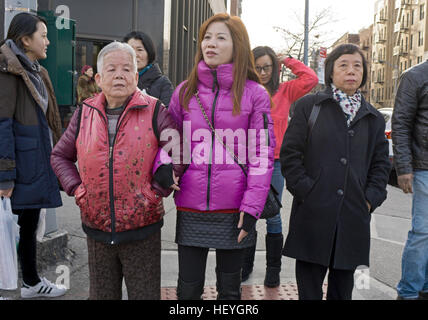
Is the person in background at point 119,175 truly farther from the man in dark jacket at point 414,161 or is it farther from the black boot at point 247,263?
the man in dark jacket at point 414,161

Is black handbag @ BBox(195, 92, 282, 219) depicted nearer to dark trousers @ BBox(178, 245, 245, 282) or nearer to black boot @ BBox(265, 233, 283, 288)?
dark trousers @ BBox(178, 245, 245, 282)

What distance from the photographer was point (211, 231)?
254 cm

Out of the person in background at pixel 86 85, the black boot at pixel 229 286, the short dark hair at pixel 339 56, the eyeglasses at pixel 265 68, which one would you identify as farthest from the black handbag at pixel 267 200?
the person in background at pixel 86 85

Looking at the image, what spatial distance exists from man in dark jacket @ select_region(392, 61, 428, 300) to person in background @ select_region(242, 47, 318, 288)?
84 centimetres

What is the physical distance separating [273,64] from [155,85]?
41.4 inches

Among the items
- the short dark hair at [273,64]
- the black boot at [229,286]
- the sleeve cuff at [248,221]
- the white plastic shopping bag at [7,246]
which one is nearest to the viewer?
the sleeve cuff at [248,221]

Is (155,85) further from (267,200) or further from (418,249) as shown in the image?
(418,249)

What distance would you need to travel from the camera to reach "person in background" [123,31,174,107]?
144 inches

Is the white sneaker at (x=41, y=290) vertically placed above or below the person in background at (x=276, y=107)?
below

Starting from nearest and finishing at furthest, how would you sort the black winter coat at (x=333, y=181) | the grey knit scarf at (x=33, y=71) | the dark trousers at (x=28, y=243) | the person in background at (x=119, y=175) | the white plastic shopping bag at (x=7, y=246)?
1. the person in background at (x=119, y=175)
2. the black winter coat at (x=333, y=181)
3. the white plastic shopping bag at (x=7, y=246)
4. the grey knit scarf at (x=33, y=71)
5. the dark trousers at (x=28, y=243)

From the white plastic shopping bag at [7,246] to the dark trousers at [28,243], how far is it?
0.32 meters

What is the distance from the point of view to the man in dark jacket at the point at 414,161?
3406 mm

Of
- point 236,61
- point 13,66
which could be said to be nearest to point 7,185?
point 13,66
